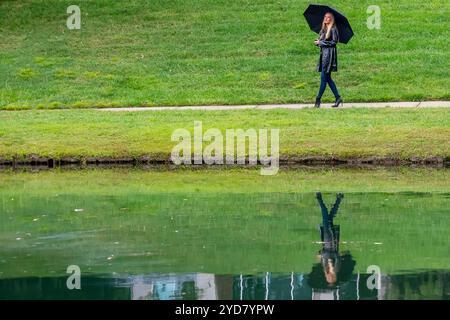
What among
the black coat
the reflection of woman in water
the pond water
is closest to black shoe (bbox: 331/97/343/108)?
the black coat

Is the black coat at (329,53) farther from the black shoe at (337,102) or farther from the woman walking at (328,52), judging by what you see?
the black shoe at (337,102)

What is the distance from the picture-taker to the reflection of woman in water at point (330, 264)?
11.6m

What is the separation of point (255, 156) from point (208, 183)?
2063 millimetres

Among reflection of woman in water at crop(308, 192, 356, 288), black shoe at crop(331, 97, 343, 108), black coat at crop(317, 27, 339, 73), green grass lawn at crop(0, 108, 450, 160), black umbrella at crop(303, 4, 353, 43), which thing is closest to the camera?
reflection of woman in water at crop(308, 192, 356, 288)

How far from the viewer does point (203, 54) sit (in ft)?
101

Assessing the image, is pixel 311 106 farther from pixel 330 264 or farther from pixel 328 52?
pixel 330 264

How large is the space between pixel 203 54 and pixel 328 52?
7299 mm

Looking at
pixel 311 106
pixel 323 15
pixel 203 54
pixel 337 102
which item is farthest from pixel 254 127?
pixel 203 54

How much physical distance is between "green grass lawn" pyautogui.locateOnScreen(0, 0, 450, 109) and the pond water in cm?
741

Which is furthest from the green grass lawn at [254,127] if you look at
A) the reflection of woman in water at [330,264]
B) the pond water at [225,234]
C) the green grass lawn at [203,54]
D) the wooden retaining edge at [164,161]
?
the reflection of woman in water at [330,264]

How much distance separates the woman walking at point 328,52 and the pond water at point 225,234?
16.5 feet

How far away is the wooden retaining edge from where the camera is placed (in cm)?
1962

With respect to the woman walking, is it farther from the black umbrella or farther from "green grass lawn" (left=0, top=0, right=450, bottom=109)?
"green grass lawn" (left=0, top=0, right=450, bottom=109)
